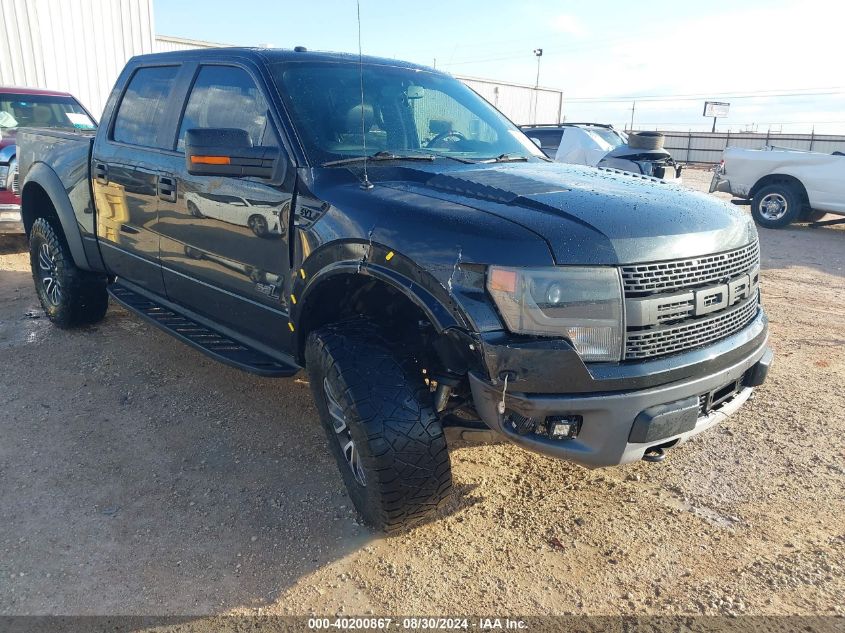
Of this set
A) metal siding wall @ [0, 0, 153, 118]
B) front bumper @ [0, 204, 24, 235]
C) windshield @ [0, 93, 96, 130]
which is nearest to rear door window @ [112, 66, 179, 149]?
front bumper @ [0, 204, 24, 235]

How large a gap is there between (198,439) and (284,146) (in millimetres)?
1700

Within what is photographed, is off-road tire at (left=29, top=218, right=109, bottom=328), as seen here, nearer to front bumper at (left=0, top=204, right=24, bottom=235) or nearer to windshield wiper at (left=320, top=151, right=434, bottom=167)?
front bumper at (left=0, top=204, right=24, bottom=235)

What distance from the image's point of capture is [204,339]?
3705 mm

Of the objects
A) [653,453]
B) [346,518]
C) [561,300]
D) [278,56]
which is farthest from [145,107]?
[653,453]

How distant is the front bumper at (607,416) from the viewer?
7.27ft

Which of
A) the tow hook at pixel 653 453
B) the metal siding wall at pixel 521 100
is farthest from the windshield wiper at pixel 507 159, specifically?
the metal siding wall at pixel 521 100

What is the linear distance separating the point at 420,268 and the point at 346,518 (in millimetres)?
1282

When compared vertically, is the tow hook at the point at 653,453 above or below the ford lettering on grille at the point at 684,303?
below

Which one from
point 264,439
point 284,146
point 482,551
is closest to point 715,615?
point 482,551

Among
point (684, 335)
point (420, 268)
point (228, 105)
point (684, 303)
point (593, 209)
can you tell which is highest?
point (228, 105)

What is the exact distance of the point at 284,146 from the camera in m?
3.02

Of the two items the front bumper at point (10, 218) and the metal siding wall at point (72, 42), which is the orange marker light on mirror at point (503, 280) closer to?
the front bumper at point (10, 218)

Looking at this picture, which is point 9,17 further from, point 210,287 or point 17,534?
point 17,534

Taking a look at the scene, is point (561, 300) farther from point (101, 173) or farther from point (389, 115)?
point (101, 173)
